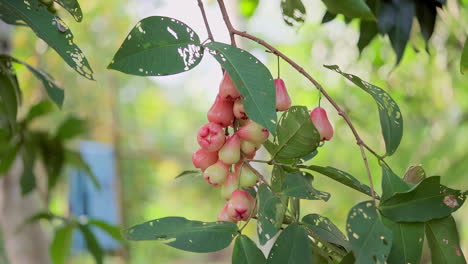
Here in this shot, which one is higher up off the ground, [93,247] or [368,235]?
[368,235]

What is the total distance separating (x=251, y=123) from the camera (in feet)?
1.08

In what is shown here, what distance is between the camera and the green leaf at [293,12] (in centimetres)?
46

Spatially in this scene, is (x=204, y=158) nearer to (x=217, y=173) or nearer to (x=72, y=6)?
(x=217, y=173)

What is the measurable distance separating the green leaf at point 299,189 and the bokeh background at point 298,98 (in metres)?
0.24

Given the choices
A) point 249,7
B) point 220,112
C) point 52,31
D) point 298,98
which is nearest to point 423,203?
point 220,112

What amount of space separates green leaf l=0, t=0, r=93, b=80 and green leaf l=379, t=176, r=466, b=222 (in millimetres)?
180

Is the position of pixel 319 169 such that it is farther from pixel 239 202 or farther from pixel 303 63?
pixel 303 63

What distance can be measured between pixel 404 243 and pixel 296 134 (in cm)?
8

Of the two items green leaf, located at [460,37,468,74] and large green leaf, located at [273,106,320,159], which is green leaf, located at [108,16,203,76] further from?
green leaf, located at [460,37,468,74]

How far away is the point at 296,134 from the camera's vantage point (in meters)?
0.33

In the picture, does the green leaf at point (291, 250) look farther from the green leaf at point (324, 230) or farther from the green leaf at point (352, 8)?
the green leaf at point (352, 8)

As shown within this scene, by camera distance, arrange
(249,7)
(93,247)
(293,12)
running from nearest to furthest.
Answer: (293,12) → (249,7) → (93,247)

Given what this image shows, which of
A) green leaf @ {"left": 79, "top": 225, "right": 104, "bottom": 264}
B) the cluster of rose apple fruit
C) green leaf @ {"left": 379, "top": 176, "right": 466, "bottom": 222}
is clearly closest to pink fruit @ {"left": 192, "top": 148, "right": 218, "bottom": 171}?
the cluster of rose apple fruit

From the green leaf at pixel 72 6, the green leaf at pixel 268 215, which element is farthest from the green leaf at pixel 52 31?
the green leaf at pixel 268 215
